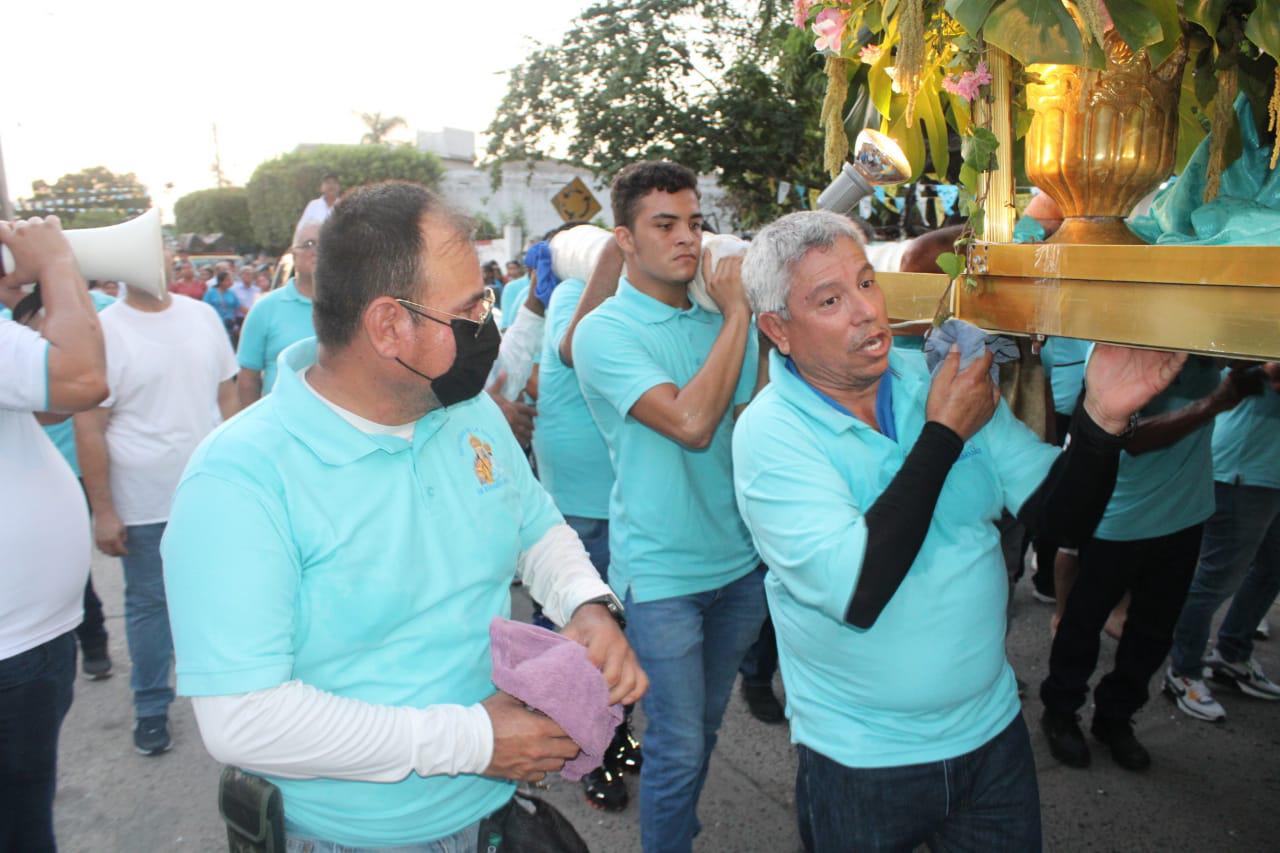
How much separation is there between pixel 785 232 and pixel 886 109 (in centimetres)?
34

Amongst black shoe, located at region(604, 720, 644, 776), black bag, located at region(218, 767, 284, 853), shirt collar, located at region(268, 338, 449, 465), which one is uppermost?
shirt collar, located at region(268, 338, 449, 465)

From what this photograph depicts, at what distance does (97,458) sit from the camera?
3.84 metres

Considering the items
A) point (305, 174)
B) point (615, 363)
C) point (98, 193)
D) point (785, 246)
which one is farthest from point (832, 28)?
point (305, 174)

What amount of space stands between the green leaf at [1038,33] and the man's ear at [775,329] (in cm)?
77

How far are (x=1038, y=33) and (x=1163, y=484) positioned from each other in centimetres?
249

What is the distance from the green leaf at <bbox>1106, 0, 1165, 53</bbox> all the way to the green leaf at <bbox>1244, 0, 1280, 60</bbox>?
0.12 meters

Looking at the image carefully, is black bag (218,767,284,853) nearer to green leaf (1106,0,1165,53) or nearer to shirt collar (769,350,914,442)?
shirt collar (769,350,914,442)

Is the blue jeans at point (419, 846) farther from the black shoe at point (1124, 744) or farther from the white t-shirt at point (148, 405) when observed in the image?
the black shoe at point (1124, 744)

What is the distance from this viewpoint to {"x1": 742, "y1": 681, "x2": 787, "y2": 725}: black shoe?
161 inches

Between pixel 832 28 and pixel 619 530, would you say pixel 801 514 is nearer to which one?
pixel 832 28

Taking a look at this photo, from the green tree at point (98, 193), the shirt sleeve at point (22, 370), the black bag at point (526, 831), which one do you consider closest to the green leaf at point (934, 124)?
the black bag at point (526, 831)

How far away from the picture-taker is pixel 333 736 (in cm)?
140

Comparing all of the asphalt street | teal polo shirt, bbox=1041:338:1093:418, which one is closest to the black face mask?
the asphalt street

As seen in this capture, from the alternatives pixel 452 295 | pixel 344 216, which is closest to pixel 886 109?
pixel 452 295
